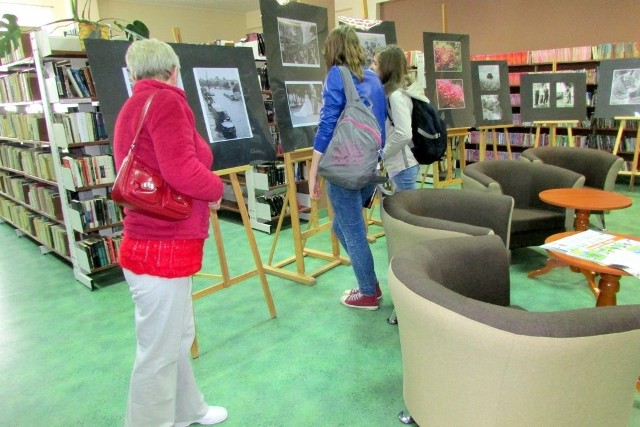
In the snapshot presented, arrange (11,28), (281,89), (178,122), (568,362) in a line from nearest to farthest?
(568,362) < (178,122) < (281,89) < (11,28)

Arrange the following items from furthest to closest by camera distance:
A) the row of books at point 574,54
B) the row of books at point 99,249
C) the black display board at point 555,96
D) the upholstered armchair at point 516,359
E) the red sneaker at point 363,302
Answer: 1. the row of books at point 574,54
2. the black display board at point 555,96
3. the row of books at point 99,249
4. the red sneaker at point 363,302
5. the upholstered armchair at point 516,359

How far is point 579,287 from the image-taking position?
3.09 m

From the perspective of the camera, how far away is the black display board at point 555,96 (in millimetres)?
5656

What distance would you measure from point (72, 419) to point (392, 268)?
1.70 meters

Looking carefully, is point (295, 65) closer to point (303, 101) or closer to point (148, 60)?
point (303, 101)

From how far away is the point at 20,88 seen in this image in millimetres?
3992

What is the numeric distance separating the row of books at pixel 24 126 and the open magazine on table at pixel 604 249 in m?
3.98

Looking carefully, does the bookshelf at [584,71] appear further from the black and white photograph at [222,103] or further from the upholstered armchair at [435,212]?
the black and white photograph at [222,103]

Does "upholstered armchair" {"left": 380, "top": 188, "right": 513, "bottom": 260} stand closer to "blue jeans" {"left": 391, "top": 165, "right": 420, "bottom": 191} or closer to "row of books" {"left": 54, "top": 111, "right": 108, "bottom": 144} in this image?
"blue jeans" {"left": 391, "top": 165, "right": 420, "bottom": 191}

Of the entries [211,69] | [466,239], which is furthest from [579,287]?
[211,69]

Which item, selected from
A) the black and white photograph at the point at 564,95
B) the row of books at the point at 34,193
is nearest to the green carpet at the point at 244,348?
the row of books at the point at 34,193

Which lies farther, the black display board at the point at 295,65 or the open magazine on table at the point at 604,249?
the black display board at the point at 295,65

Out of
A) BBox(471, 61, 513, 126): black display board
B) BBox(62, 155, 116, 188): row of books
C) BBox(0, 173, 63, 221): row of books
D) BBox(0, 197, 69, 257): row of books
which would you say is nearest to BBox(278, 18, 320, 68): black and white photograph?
BBox(62, 155, 116, 188): row of books

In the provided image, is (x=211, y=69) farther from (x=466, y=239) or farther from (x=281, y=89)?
(x=466, y=239)
